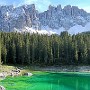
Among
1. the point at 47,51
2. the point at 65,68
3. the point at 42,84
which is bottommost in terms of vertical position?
the point at 42,84

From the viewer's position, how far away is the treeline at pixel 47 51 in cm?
12031

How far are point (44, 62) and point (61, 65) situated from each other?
8.09m

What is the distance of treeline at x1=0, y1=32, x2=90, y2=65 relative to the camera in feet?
395

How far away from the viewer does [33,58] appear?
402ft

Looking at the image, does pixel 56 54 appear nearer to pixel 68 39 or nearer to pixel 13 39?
pixel 68 39

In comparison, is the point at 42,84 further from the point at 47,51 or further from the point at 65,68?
the point at 47,51

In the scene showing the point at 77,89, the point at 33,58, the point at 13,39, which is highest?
the point at 13,39

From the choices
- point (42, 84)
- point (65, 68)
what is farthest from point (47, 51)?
point (42, 84)

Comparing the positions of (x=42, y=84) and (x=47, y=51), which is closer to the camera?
(x=42, y=84)

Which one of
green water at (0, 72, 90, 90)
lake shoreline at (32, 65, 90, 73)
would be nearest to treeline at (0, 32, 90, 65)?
lake shoreline at (32, 65, 90, 73)

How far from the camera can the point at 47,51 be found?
122312 mm

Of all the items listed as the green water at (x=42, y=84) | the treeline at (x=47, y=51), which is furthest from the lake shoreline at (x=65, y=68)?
the green water at (x=42, y=84)

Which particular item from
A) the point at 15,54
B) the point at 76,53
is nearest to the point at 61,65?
the point at 76,53

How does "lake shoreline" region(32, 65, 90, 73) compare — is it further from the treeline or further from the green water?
the green water
